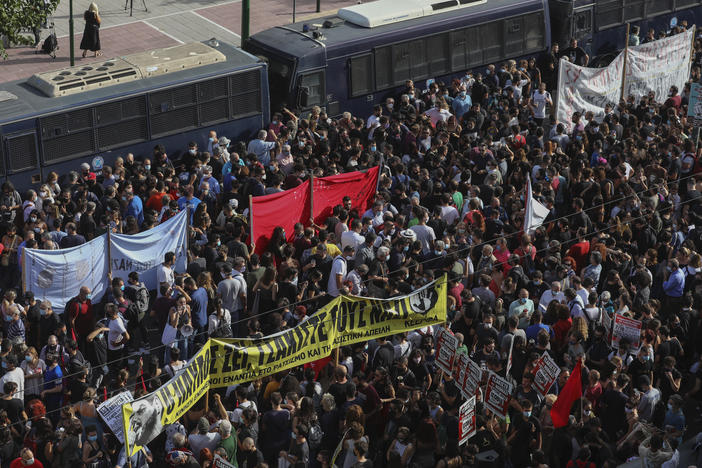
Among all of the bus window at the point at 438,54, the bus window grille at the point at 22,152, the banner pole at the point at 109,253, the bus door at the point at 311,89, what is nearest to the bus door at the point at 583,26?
the bus window at the point at 438,54

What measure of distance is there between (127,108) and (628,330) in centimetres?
990

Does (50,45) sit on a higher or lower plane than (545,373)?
lower

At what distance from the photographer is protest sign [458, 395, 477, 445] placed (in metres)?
13.2

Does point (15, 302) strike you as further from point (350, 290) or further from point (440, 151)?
point (440, 151)

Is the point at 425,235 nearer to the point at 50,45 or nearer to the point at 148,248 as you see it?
the point at 148,248

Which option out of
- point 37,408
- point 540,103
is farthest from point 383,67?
point 37,408

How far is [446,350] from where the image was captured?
1434cm

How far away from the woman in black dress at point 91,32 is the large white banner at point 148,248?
1278 centimetres

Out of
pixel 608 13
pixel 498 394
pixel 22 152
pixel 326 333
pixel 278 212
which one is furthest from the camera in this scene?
pixel 608 13

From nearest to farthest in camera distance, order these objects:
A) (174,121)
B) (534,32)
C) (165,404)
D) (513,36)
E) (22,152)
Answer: (165,404), (22,152), (174,121), (513,36), (534,32)

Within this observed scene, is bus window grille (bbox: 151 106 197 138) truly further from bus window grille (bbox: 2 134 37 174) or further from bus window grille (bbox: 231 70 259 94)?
bus window grille (bbox: 2 134 37 174)

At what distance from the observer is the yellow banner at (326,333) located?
13.5 metres

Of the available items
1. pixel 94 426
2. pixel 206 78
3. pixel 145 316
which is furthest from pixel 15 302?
pixel 206 78

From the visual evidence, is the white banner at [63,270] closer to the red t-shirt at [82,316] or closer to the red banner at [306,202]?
the red t-shirt at [82,316]
